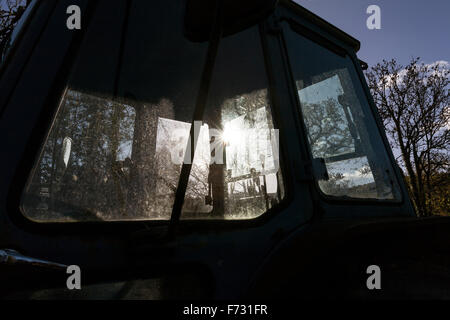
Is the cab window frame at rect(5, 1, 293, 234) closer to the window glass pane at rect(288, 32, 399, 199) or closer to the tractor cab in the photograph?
the tractor cab

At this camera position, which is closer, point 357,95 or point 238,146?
point 238,146

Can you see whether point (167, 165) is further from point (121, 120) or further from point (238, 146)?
point (238, 146)

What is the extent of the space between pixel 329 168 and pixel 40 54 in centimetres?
119

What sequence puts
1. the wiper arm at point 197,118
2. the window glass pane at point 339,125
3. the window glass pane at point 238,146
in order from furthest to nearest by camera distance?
1. the window glass pane at point 339,125
2. the window glass pane at point 238,146
3. the wiper arm at point 197,118

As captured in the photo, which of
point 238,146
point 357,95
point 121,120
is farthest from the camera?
point 357,95

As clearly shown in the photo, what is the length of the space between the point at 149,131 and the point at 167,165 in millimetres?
Answer: 142

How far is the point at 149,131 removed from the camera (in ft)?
3.34

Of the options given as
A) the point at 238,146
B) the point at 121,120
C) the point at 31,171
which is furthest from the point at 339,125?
the point at 31,171

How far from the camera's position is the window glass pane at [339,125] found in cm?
141

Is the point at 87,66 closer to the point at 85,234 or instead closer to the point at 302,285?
the point at 85,234

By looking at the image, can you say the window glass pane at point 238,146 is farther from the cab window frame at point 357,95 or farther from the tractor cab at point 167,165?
the cab window frame at point 357,95

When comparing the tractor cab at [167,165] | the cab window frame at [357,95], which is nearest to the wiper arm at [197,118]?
the tractor cab at [167,165]

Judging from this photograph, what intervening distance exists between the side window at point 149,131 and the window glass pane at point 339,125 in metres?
0.26

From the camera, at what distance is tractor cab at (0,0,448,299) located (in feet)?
2.52
